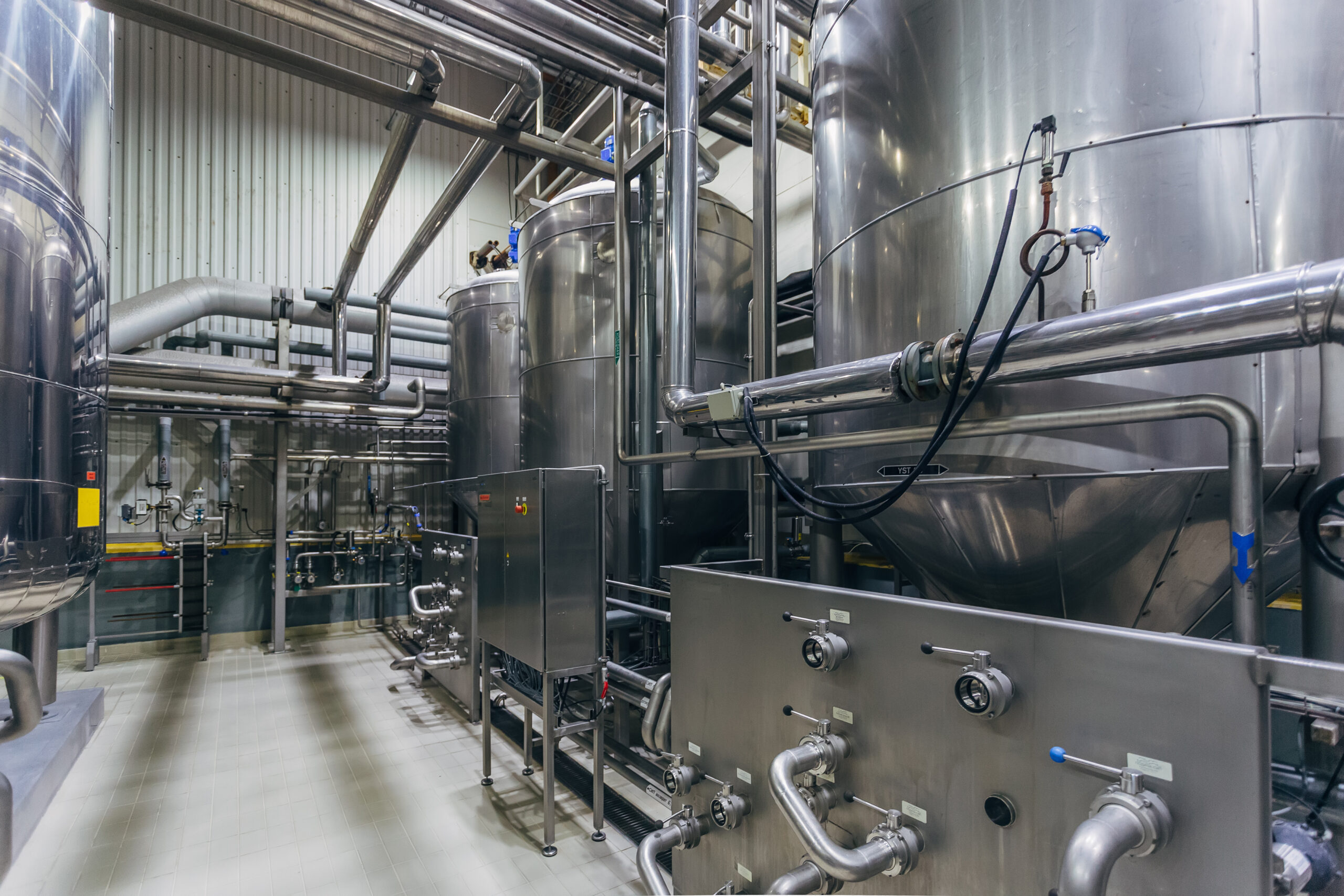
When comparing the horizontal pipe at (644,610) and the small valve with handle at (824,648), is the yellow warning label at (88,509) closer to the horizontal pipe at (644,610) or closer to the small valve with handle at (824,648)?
the horizontal pipe at (644,610)

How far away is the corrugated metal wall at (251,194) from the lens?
5.66 meters

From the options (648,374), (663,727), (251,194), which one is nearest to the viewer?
(663,727)

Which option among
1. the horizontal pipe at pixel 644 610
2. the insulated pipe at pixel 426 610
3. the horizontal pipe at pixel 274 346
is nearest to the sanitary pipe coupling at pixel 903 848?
the horizontal pipe at pixel 644 610

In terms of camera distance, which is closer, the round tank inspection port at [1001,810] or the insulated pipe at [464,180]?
the round tank inspection port at [1001,810]

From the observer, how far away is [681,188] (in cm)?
222

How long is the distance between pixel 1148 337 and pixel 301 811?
3409mm

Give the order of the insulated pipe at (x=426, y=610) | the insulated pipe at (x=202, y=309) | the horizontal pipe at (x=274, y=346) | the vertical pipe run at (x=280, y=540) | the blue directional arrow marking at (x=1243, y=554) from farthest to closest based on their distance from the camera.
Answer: the horizontal pipe at (x=274, y=346) < the vertical pipe run at (x=280, y=540) < the insulated pipe at (x=202, y=309) < the insulated pipe at (x=426, y=610) < the blue directional arrow marking at (x=1243, y=554)

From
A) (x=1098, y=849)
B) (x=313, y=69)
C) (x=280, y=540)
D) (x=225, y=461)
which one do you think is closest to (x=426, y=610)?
(x=280, y=540)

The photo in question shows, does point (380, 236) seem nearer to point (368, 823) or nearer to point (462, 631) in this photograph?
point (462, 631)

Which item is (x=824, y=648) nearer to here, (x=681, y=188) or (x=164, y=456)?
(x=681, y=188)

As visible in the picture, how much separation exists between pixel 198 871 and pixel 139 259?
549cm

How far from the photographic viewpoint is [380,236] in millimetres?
6793

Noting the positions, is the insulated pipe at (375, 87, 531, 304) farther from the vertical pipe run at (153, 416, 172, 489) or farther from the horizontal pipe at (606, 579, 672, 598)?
the vertical pipe run at (153, 416, 172, 489)

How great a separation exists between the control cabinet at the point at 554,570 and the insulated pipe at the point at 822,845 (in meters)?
1.52
